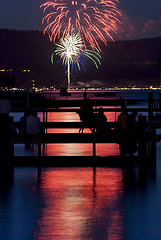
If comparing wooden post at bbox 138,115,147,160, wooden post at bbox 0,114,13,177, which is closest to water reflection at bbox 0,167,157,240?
wooden post at bbox 0,114,13,177

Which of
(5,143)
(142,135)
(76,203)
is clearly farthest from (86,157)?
(76,203)

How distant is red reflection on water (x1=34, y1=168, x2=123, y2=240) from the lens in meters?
7.99

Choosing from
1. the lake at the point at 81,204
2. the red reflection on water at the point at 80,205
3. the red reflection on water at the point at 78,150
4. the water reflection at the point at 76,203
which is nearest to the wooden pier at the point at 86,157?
the lake at the point at 81,204

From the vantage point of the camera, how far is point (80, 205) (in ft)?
32.7

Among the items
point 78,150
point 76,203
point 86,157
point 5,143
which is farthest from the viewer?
point 78,150

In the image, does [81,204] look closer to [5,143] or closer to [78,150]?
[5,143]

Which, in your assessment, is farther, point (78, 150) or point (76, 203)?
point (78, 150)

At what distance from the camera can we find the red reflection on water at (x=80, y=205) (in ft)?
26.2

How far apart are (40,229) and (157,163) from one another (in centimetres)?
818

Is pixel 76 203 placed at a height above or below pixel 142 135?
below

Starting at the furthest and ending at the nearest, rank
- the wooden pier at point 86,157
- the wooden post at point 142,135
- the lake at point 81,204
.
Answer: the wooden post at point 142,135, the wooden pier at point 86,157, the lake at point 81,204

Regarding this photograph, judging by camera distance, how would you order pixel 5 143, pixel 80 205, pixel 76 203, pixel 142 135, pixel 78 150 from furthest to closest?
pixel 78 150
pixel 142 135
pixel 5 143
pixel 76 203
pixel 80 205

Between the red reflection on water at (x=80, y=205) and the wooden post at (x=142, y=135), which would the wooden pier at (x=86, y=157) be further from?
the red reflection on water at (x=80, y=205)

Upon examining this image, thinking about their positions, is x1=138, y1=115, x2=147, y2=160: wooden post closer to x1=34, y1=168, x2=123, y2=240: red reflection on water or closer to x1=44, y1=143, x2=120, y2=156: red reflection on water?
x1=34, y1=168, x2=123, y2=240: red reflection on water
